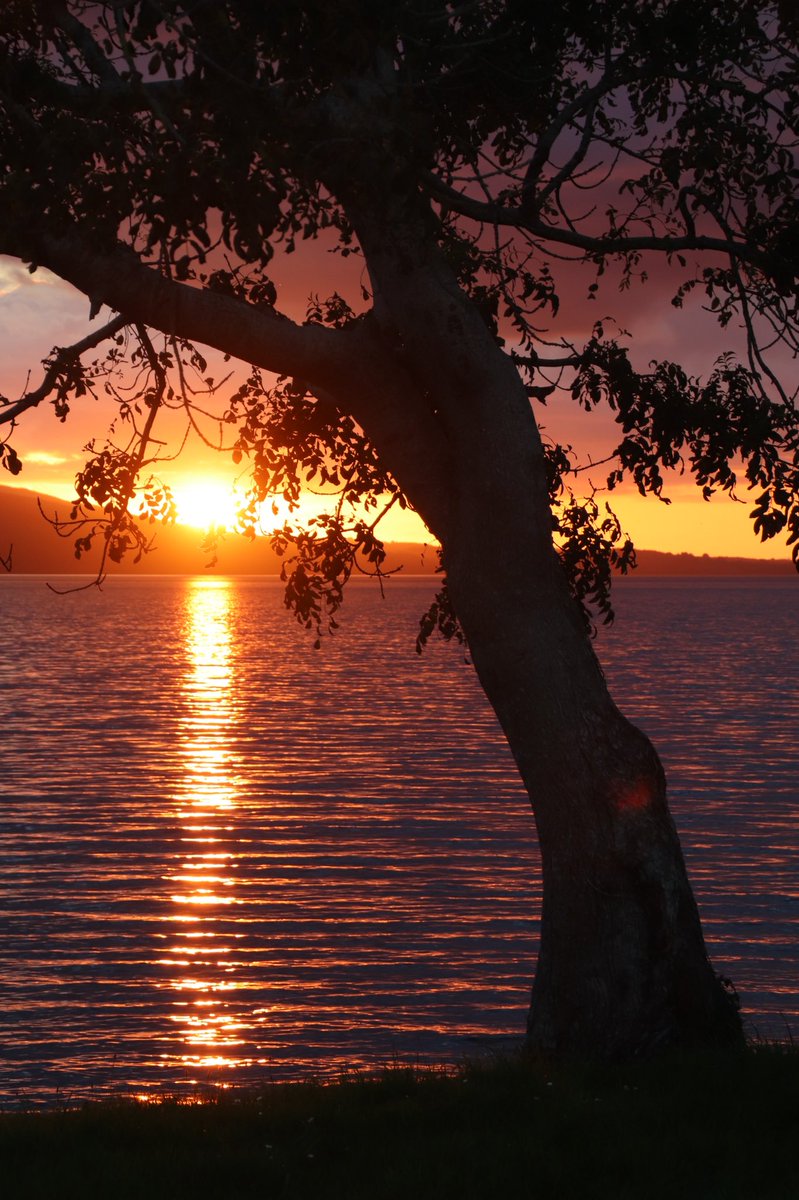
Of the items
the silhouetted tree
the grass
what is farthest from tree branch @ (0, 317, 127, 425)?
the grass

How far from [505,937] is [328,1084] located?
9.43 meters

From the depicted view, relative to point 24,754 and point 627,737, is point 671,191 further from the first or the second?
point 24,754

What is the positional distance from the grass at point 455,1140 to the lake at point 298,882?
12.7ft

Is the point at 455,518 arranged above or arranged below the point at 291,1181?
above

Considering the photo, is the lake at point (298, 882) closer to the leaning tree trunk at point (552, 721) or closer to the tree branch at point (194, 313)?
the leaning tree trunk at point (552, 721)

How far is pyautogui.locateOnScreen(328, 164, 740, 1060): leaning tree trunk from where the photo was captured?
1097 centimetres

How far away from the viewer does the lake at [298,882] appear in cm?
1581

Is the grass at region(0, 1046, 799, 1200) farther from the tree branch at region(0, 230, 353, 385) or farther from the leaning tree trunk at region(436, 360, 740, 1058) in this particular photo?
the tree branch at region(0, 230, 353, 385)

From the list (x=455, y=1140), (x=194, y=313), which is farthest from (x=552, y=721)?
(x=194, y=313)

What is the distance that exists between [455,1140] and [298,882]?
1495 centimetres

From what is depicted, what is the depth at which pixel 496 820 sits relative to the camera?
30734 millimetres

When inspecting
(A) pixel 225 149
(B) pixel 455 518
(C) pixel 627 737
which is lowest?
(C) pixel 627 737

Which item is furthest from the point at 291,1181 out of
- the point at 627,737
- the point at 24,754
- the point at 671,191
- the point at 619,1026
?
the point at 24,754

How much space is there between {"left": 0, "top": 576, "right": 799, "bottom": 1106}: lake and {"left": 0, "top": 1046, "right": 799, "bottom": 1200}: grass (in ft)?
12.7
